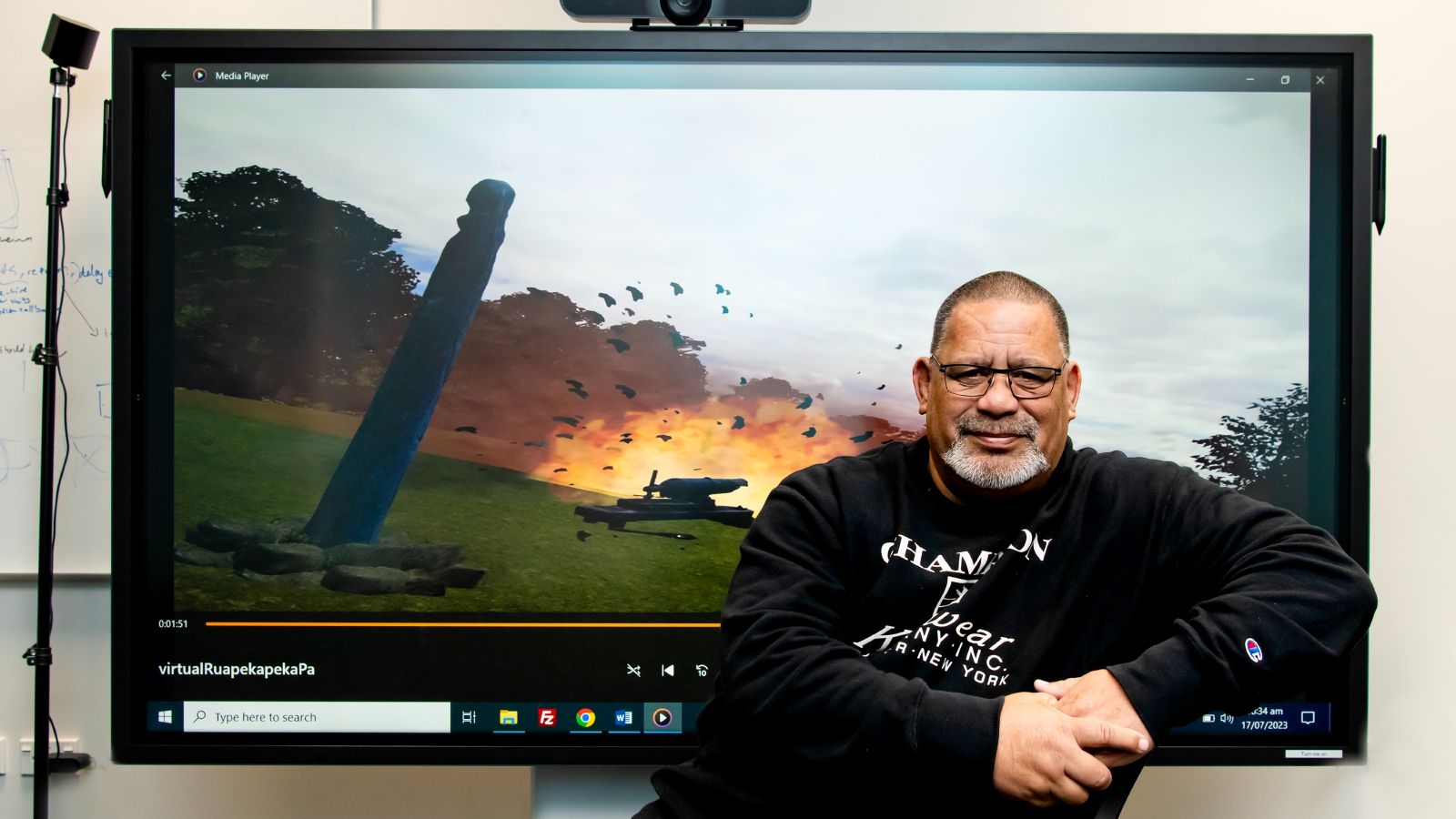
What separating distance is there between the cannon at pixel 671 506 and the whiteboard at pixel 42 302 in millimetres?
1206

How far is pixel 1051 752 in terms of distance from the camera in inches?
43.6

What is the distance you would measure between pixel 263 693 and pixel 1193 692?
165 cm

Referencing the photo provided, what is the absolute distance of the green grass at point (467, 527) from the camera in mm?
1958

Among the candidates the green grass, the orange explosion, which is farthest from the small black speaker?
the orange explosion

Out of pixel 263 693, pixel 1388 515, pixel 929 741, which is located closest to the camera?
pixel 929 741

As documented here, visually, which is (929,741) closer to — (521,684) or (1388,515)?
(521,684)

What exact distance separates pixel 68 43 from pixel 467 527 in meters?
1.28

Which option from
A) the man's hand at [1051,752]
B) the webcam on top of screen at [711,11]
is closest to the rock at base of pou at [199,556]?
the webcam on top of screen at [711,11]

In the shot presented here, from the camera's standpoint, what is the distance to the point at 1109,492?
1.44 m

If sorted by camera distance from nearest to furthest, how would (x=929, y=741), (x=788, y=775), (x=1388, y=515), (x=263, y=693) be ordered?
(x=929, y=741)
(x=788, y=775)
(x=263, y=693)
(x=1388, y=515)

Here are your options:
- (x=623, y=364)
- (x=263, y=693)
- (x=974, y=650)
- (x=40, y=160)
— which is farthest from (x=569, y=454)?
(x=40, y=160)

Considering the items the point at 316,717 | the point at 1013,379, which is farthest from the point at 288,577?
the point at 1013,379

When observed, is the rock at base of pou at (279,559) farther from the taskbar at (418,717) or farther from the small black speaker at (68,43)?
the small black speaker at (68,43)

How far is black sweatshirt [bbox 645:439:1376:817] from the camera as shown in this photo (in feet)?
3.90
